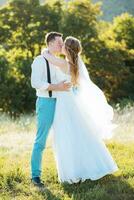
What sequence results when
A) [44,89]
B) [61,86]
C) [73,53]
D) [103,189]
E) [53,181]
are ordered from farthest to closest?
1. [53,181]
2. [73,53]
3. [61,86]
4. [44,89]
5. [103,189]

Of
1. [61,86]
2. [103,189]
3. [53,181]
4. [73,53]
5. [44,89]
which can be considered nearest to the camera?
[103,189]

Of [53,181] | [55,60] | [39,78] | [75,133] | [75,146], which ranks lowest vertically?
[53,181]

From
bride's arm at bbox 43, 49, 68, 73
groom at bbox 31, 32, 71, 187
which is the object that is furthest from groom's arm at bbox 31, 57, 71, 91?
bride's arm at bbox 43, 49, 68, 73

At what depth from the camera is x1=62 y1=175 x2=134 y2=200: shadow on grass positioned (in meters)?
7.35

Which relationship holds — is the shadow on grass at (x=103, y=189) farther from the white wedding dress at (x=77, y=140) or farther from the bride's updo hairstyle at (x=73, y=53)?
the bride's updo hairstyle at (x=73, y=53)

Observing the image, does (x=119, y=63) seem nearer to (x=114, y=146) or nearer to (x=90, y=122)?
(x=114, y=146)

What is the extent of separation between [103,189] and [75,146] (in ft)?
2.58

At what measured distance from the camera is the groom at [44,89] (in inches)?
305

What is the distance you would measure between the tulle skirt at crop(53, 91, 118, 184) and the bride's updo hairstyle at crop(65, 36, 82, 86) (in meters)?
0.32

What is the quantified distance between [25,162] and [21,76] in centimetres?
1783

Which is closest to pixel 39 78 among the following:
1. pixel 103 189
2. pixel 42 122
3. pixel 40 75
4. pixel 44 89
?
pixel 40 75

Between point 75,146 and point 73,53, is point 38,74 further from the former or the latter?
point 75,146

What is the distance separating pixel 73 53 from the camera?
799cm

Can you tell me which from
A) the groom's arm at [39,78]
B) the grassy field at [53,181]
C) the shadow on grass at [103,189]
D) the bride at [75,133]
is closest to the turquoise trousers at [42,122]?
the bride at [75,133]
